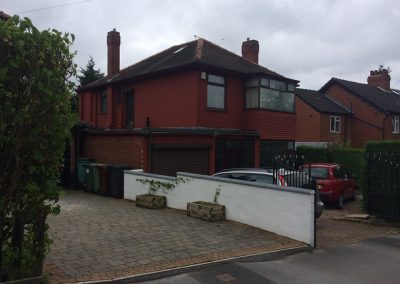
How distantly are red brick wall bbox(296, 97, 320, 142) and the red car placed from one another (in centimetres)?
1738

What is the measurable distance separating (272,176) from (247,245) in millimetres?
3367

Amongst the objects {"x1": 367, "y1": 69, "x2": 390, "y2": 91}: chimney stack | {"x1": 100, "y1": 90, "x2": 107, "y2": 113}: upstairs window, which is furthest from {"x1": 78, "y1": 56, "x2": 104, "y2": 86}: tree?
{"x1": 367, "y1": 69, "x2": 390, "y2": 91}: chimney stack

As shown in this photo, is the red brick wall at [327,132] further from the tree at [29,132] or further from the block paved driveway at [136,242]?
the tree at [29,132]

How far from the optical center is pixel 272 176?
34.6ft

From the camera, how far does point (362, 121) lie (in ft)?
111

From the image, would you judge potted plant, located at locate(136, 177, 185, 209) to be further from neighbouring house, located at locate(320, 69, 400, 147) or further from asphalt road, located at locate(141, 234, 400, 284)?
neighbouring house, located at locate(320, 69, 400, 147)

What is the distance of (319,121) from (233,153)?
15.3 m

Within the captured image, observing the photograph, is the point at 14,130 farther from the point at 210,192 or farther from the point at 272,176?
the point at 272,176

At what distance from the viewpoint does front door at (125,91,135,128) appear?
21.9 meters

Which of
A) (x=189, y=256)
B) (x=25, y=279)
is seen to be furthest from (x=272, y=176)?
(x=25, y=279)

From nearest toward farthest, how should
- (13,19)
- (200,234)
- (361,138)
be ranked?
1. (13,19)
2. (200,234)
3. (361,138)

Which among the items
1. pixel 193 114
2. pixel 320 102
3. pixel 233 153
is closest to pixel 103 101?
pixel 193 114

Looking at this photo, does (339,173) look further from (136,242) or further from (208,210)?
(136,242)

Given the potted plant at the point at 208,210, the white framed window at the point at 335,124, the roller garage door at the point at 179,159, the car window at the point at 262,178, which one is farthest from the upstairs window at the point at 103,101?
the white framed window at the point at 335,124
